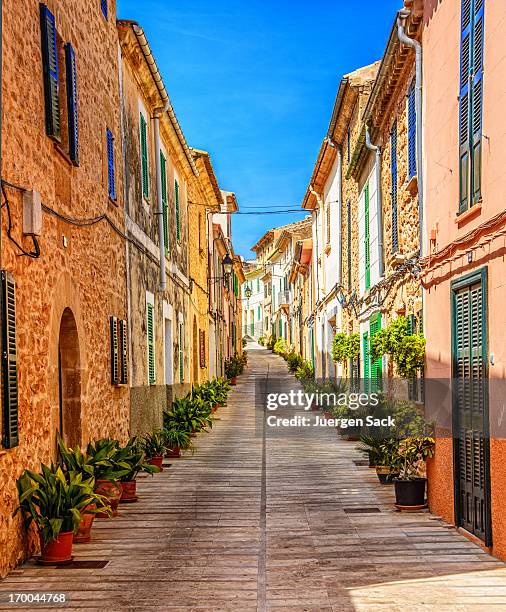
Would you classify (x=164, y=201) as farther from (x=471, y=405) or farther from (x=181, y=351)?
(x=471, y=405)

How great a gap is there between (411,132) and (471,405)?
4.57 metres

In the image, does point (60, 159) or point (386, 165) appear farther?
point (386, 165)

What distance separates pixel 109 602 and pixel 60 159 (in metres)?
4.77

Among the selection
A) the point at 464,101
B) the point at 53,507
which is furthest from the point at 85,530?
the point at 464,101

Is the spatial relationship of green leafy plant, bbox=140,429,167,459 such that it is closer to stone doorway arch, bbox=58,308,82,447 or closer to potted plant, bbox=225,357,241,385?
stone doorway arch, bbox=58,308,82,447

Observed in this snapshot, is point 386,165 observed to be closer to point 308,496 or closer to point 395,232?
point 395,232

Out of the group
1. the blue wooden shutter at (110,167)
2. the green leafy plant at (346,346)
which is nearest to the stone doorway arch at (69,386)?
the blue wooden shutter at (110,167)

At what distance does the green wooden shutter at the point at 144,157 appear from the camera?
49.2 feet

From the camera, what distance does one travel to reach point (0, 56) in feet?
22.0

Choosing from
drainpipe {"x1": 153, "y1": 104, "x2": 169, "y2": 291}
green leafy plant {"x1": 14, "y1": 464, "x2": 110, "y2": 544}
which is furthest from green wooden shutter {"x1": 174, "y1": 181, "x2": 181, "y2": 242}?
green leafy plant {"x1": 14, "y1": 464, "x2": 110, "y2": 544}

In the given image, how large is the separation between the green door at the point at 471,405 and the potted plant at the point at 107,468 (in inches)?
141

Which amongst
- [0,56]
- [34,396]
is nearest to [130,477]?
[34,396]

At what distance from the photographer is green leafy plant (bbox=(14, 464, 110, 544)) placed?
7090 millimetres

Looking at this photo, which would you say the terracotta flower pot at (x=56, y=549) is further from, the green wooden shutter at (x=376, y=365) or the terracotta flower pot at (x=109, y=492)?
the green wooden shutter at (x=376, y=365)
